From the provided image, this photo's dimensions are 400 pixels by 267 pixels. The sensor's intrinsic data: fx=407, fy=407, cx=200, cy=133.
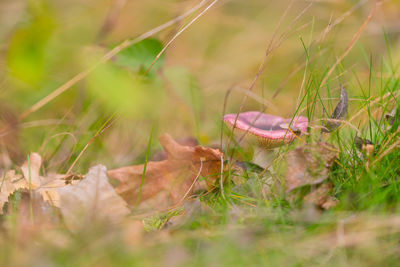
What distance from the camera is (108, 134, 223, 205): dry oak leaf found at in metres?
1.19

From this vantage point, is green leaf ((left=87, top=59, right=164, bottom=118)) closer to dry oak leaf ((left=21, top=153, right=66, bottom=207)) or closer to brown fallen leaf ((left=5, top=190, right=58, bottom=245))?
dry oak leaf ((left=21, top=153, right=66, bottom=207))

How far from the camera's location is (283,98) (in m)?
2.69

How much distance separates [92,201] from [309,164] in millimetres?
502

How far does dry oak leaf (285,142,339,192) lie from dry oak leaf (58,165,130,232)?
1.28ft

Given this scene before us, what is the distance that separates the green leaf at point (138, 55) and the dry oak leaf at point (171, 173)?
1.48ft

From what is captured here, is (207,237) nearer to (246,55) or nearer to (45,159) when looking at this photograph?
(45,159)

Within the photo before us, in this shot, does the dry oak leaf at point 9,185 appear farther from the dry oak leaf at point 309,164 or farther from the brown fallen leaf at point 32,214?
the dry oak leaf at point 309,164

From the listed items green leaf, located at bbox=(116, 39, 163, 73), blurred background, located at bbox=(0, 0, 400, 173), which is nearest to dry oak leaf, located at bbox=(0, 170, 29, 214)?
blurred background, located at bbox=(0, 0, 400, 173)

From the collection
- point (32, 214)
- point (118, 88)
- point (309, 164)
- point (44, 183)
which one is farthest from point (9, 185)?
point (309, 164)

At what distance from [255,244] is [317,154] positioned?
32 cm

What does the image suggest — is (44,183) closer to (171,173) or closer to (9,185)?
(9,185)

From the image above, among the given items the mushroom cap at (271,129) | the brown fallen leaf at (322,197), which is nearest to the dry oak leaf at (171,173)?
the mushroom cap at (271,129)

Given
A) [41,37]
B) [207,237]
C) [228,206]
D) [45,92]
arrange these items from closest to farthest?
[207,237]
[228,206]
[41,37]
[45,92]

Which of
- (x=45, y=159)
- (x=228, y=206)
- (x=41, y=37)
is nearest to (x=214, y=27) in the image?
(x=41, y=37)
